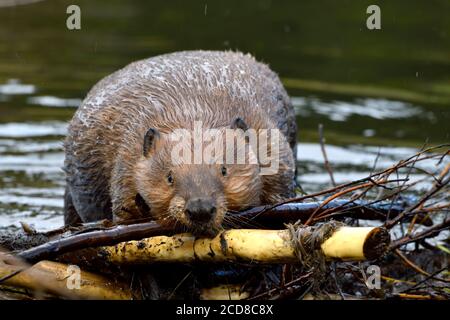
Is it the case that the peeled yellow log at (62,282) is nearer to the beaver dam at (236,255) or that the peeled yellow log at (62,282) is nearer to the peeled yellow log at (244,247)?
the beaver dam at (236,255)

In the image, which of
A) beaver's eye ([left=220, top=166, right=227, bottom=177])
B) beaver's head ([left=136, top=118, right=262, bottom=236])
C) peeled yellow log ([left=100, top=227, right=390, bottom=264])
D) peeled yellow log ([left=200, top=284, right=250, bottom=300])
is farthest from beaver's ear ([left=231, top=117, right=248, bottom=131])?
peeled yellow log ([left=200, top=284, right=250, bottom=300])

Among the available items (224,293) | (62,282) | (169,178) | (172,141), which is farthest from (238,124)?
(62,282)

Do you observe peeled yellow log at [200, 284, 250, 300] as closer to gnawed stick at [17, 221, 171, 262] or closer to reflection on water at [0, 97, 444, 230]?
gnawed stick at [17, 221, 171, 262]

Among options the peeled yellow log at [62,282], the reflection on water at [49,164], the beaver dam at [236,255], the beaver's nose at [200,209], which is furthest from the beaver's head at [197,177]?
the reflection on water at [49,164]

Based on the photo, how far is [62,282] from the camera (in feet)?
17.8

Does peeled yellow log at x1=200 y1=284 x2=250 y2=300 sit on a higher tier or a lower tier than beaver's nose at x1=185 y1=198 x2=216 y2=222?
lower

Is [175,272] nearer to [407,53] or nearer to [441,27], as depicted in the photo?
[407,53]

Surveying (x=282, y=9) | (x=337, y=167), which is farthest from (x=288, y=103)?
(x=282, y=9)

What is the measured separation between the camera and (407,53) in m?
13.9

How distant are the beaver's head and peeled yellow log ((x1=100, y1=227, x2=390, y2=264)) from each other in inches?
3.9

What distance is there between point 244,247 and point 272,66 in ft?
26.4

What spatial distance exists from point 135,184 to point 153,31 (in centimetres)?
957

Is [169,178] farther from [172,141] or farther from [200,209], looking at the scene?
[200,209]

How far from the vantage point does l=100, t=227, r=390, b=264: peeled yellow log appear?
4.75 metres
